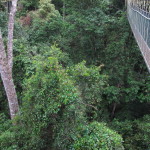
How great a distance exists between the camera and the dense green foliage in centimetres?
354

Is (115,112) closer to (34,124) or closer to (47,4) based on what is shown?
(34,124)

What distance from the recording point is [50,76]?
3535 millimetres

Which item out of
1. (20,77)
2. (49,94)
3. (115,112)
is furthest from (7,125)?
(115,112)

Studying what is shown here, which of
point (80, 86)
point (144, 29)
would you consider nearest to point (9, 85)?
point (80, 86)

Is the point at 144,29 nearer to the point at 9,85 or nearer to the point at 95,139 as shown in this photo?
the point at 95,139

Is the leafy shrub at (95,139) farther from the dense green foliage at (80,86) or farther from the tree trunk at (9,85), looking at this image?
the tree trunk at (9,85)

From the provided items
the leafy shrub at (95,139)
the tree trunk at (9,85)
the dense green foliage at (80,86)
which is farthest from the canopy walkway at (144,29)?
the tree trunk at (9,85)

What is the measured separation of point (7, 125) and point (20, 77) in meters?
2.19

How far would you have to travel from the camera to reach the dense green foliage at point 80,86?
11.6ft

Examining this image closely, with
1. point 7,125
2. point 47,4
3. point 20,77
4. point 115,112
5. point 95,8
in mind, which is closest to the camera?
point 7,125

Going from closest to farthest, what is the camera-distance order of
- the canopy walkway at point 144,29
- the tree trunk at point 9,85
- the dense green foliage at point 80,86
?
the dense green foliage at point 80,86
the canopy walkway at point 144,29
the tree trunk at point 9,85

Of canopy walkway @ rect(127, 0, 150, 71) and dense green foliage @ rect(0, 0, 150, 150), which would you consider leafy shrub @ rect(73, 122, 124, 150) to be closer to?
dense green foliage @ rect(0, 0, 150, 150)

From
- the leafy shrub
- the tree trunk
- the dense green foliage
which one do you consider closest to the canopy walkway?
the dense green foliage

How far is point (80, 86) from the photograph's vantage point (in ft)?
16.2
